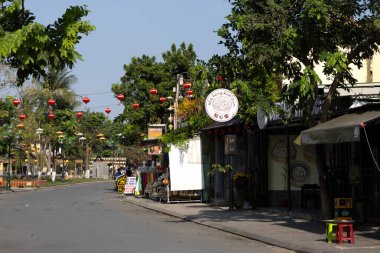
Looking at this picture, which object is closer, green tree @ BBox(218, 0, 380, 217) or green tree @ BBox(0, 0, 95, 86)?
green tree @ BBox(0, 0, 95, 86)

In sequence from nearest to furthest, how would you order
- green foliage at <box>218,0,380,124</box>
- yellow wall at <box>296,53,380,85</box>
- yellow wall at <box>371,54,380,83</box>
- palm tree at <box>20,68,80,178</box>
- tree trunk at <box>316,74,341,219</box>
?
1. green foliage at <box>218,0,380,124</box>
2. tree trunk at <box>316,74,341,219</box>
3. yellow wall at <box>296,53,380,85</box>
4. yellow wall at <box>371,54,380,83</box>
5. palm tree at <box>20,68,80,178</box>

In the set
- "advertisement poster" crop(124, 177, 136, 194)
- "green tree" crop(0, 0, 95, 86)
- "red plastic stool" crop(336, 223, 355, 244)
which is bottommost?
"red plastic stool" crop(336, 223, 355, 244)

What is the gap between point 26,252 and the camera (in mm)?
12828

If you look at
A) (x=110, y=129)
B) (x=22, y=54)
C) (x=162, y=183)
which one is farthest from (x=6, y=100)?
(x=110, y=129)

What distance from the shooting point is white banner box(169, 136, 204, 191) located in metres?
29.2

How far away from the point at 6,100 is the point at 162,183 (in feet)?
81.2

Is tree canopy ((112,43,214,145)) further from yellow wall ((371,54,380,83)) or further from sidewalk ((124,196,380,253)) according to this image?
sidewalk ((124,196,380,253))

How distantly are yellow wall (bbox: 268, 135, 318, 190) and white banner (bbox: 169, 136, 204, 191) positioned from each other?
5424 mm

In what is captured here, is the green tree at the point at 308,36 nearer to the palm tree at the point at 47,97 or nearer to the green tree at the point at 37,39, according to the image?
the green tree at the point at 37,39

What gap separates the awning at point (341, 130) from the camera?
13516mm

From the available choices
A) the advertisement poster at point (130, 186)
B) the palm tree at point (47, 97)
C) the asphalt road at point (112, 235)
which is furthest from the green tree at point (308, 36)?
the palm tree at point (47, 97)

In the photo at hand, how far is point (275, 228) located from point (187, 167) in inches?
483

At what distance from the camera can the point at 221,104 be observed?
2186 cm

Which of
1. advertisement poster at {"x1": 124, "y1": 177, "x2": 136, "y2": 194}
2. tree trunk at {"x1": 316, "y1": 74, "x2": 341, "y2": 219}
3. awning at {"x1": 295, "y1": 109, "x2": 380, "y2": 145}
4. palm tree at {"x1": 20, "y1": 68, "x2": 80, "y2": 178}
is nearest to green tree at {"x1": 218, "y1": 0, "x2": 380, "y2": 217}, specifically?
tree trunk at {"x1": 316, "y1": 74, "x2": 341, "y2": 219}
